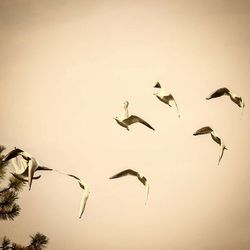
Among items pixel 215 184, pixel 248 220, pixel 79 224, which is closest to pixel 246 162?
pixel 215 184

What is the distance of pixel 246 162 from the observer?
20.4ft

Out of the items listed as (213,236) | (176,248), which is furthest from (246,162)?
(176,248)

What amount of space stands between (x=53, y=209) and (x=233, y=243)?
3.92 metres

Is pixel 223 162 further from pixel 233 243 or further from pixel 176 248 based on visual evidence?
pixel 176 248

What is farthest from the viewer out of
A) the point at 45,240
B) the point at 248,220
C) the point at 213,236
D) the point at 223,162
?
the point at 213,236

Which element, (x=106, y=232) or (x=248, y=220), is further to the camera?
(x=106, y=232)

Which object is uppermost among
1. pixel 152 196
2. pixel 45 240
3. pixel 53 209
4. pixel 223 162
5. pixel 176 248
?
pixel 223 162

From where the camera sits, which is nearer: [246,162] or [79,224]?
[246,162]

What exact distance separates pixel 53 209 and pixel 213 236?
3764mm

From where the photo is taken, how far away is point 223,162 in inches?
244

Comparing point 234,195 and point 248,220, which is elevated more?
point 234,195

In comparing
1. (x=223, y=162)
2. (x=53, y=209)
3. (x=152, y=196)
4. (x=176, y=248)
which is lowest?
(x=176, y=248)

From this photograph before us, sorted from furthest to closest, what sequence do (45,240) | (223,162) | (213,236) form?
1. (213,236)
2. (223,162)
3. (45,240)

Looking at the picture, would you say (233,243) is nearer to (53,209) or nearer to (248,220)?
(248,220)
